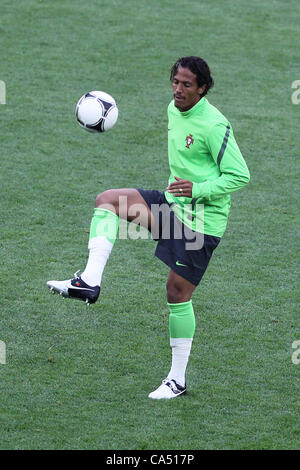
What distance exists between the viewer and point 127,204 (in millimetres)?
5461

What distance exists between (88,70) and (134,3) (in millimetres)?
2816

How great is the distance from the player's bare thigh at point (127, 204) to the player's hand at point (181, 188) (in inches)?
11.4

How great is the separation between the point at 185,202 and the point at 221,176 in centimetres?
33

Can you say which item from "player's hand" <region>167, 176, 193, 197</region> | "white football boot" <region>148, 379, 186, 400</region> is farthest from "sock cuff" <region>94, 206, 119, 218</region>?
"white football boot" <region>148, 379, 186, 400</region>

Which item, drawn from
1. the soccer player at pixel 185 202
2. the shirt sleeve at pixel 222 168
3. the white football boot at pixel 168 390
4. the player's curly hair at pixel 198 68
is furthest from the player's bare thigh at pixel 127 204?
the white football boot at pixel 168 390

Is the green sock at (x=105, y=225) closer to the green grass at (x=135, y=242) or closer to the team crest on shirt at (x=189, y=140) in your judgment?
the team crest on shirt at (x=189, y=140)

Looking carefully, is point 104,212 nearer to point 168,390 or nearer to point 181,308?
point 181,308

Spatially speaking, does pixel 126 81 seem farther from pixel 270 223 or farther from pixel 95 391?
pixel 95 391

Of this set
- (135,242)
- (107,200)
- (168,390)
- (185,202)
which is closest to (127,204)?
(107,200)

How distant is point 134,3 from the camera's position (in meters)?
14.9

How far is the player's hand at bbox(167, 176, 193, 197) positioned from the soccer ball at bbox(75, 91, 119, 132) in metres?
0.94

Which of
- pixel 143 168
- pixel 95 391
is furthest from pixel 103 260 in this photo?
pixel 143 168

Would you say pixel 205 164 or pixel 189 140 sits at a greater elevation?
pixel 189 140

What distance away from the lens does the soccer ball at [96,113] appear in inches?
234
